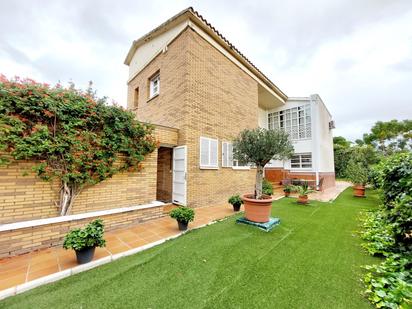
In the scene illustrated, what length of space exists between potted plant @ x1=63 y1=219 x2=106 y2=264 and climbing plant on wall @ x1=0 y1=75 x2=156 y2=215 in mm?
1696

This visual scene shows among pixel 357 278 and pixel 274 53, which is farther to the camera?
pixel 274 53

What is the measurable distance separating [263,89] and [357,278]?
1085 cm

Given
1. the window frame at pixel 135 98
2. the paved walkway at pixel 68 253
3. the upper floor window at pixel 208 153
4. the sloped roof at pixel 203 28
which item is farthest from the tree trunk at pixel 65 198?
the window frame at pixel 135 98

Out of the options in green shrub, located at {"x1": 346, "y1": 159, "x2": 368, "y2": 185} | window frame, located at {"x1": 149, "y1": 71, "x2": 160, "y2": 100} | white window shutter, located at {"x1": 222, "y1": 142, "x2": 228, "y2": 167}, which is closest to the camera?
white window shutter, located at {"x1": 222, "y1": 142, "x2": 228, "y2": 167}

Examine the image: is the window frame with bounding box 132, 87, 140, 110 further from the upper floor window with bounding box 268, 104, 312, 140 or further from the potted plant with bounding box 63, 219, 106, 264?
the upper floor window with bounding box 268, 104, 312, 140

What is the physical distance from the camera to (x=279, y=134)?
173 inches

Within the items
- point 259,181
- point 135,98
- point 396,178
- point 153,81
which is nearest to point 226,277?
point 259,181

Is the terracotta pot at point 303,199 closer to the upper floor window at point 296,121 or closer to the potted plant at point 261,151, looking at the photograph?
the potted plant at point 261,151

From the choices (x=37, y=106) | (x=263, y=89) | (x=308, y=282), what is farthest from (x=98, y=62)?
(x=308, y=282)

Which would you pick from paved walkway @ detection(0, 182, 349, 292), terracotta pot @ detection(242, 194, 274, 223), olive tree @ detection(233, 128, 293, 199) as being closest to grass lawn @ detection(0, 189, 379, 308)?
paved walkway @ detection(0, 182, 349, 292)

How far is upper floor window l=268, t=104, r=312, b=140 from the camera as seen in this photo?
38.9ft

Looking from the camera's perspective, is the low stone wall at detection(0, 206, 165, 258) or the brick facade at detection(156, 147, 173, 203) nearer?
the low stone wall at detection(0, 206, 165, 258)

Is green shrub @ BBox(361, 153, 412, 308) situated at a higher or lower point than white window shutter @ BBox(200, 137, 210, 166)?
lower

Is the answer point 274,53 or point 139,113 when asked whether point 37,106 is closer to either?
point 139,113
